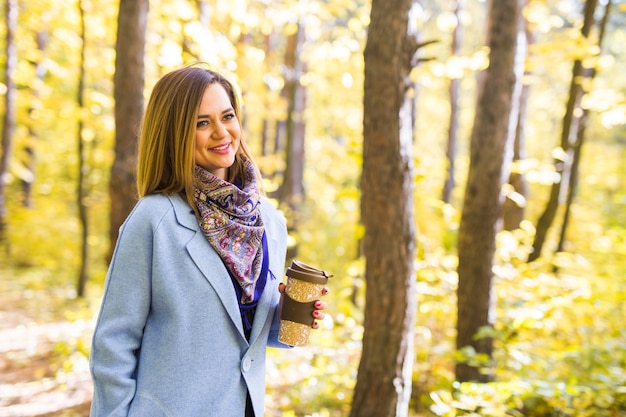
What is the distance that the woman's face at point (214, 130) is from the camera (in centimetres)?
183

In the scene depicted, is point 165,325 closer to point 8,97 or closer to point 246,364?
point 246,364

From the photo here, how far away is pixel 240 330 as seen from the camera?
1.78m

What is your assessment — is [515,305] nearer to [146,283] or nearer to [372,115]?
[372,115]

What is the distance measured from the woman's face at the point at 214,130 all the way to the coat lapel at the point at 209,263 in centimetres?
20

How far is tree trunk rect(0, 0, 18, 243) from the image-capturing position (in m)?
9.55

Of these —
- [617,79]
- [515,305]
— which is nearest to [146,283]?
[515,305]

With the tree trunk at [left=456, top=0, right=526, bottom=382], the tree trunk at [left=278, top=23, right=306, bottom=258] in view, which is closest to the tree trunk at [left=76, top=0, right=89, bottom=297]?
the tree trunk at [left=278, top=23, right=306, bottom=258]

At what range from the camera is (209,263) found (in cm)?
172

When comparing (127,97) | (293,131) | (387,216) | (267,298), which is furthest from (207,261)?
(293,131)

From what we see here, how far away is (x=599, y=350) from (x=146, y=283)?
4175 millimetres

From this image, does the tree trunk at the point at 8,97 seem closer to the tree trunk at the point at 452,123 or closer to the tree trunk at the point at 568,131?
the tree trunk at the point at 452,123

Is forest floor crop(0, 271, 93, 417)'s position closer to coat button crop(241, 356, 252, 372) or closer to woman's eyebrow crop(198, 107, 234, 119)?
coat button crop(241, 356, 252, 372)

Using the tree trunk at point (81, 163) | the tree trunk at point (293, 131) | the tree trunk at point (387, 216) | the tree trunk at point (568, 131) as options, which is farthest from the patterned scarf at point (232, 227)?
the tree trunk at point (293, 131)

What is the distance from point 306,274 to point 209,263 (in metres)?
0.35
